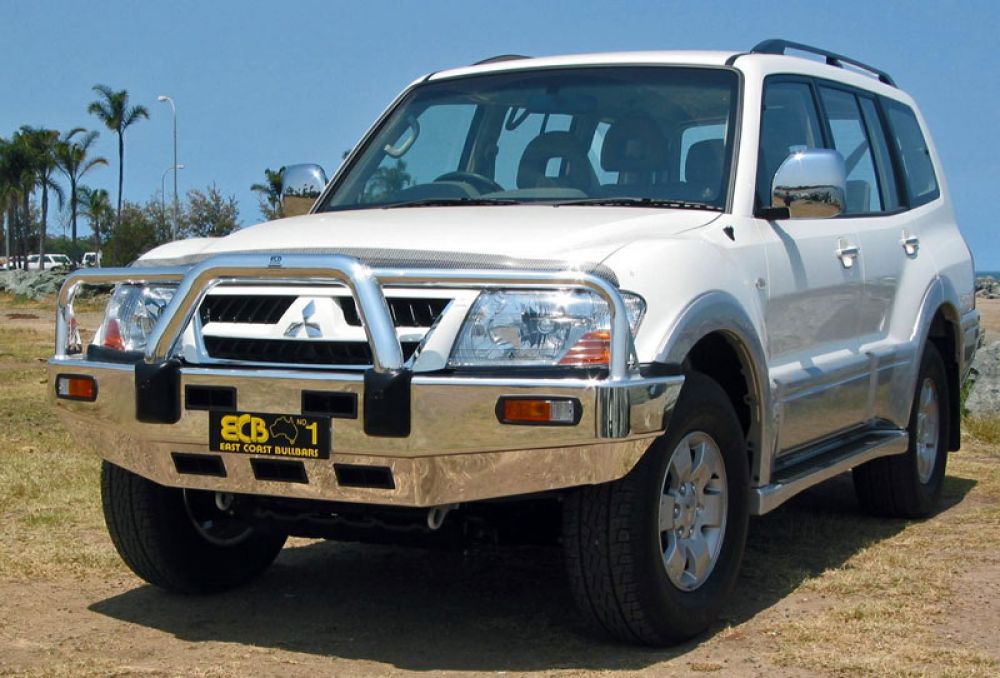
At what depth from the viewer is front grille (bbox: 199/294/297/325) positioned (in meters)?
4.42

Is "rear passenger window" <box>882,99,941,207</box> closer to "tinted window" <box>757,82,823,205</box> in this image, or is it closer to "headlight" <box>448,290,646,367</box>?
"tinted window" <box>757,82,823,205</box>

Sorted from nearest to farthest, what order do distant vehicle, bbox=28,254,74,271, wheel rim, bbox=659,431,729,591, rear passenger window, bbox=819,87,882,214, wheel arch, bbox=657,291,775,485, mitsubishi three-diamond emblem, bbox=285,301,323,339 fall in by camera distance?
mitsubishi three-diamond emblem, bbox=285,301,323,339 < wheel rim, bbox=659,431,729,591 < wheel arch, bbox=657,291,775,485 < rear passenger window, bbox=819,87,882,214 < distant vehicle, bbox=28,254,74,271

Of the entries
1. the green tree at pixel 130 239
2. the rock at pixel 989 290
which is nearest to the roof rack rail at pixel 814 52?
the rock at pixel 989 290

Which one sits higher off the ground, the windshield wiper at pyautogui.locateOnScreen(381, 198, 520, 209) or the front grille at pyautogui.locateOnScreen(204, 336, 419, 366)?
the windshield wiper at pyautogui.locateOnScreen(381, 198, 520, 209)

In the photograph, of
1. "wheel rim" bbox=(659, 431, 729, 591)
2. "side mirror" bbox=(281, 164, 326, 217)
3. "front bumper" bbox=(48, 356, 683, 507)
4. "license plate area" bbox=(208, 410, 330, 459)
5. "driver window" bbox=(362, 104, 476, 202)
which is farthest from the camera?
"side mirror" bbox=(281, 164, 326, 217)

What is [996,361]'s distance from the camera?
11320mm

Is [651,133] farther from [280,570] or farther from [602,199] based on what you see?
[280,570]

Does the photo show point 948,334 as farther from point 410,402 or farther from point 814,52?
point 410,402

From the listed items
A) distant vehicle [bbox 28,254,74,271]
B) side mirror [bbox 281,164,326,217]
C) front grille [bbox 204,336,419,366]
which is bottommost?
front grille [bbox 204,336,419,366]

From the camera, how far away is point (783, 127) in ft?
19.2

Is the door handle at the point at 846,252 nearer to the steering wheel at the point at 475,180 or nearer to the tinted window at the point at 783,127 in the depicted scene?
the tinted window at the point at 783,127

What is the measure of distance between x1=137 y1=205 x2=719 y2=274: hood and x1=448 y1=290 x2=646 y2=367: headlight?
0.52 ft

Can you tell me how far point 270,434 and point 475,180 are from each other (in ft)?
5.71

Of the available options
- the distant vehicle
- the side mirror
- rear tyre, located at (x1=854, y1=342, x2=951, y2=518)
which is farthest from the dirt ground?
the distant vehicle
